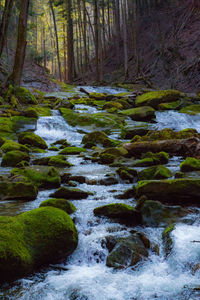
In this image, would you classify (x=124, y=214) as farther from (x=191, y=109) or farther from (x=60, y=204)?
(x=191, y=109)

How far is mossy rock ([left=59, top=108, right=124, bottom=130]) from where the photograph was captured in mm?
12984

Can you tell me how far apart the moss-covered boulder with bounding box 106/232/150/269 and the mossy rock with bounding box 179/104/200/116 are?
39.9ft

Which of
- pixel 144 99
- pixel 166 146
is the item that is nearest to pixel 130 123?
pixel 144 99

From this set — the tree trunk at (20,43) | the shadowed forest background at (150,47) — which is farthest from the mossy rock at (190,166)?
the shadowed forest background at (150,47)

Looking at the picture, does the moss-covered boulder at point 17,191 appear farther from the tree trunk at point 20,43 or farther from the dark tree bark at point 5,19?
the dark tree bark at point 5,19

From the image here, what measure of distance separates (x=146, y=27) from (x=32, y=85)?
19.6 m

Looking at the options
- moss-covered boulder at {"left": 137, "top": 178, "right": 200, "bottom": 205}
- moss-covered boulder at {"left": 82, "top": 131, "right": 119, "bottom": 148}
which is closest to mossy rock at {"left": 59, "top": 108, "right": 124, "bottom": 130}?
moss-covered boulder at {"left": 82, "top": 131, "right": 119, "bottom": 148}

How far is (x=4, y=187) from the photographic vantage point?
4875 mm

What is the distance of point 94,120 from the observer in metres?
13.3

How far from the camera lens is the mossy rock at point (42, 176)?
5664 millimetres

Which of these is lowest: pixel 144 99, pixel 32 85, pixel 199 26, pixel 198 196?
pixel 198 196

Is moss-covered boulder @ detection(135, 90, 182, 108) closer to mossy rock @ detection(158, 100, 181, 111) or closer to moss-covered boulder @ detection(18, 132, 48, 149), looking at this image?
mossy rock @ detection(158, 100, 181, 111)

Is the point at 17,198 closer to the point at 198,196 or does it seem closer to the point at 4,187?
the point at 4,187

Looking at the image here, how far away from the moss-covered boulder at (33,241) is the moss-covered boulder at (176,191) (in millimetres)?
1689
